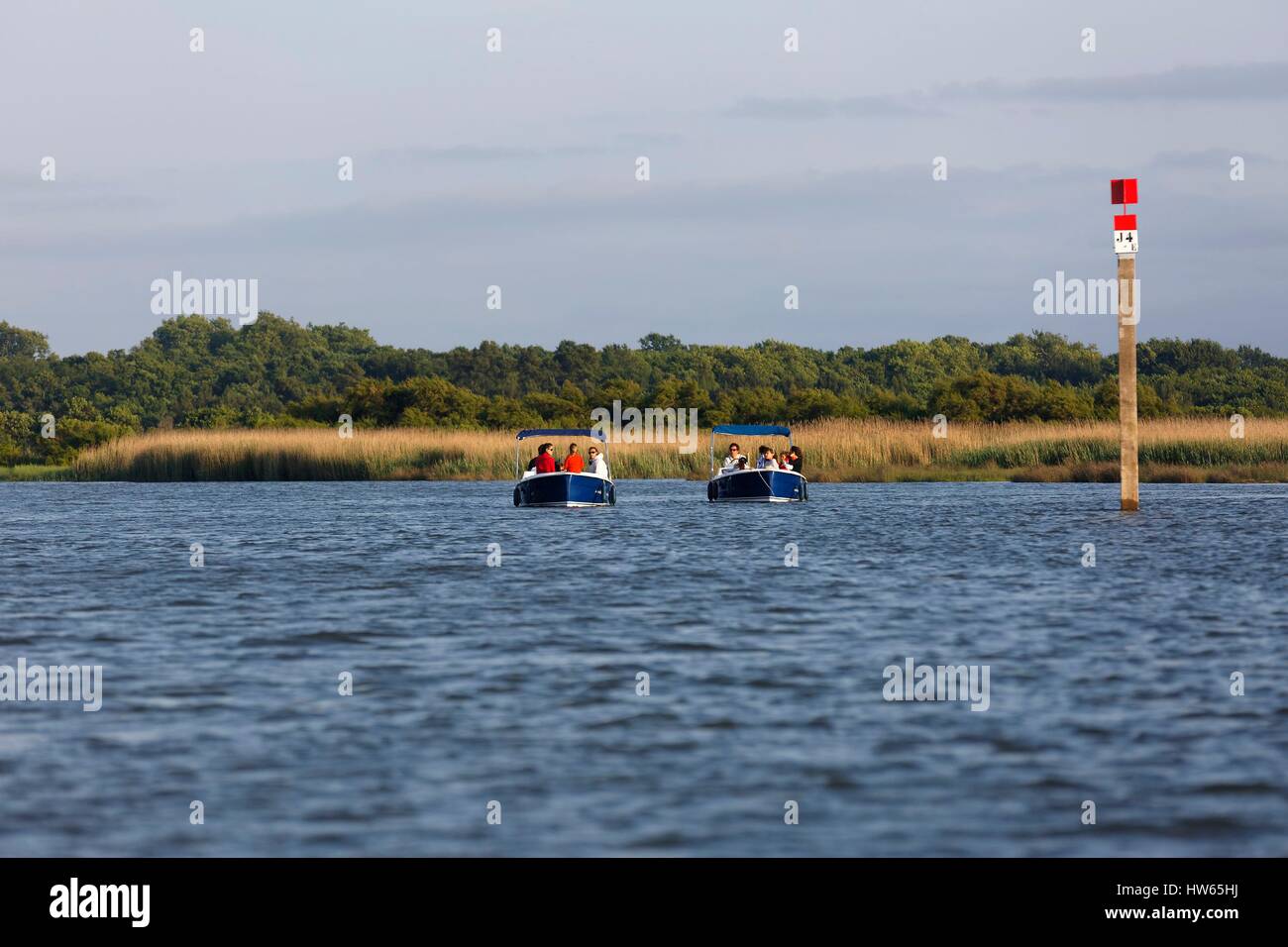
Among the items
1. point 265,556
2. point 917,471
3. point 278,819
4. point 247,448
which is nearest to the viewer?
point 278,819

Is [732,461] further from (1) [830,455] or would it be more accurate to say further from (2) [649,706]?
(2) [649,706]

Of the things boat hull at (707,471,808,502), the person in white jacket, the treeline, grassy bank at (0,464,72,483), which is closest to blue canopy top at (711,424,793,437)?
boat hull at (707,471,808,502)

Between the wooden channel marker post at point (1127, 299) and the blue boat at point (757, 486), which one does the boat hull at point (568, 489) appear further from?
the wooden channel marker post at point (1127, 299)

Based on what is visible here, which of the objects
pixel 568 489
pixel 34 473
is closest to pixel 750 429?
pixel 568 489

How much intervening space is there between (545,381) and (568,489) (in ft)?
248

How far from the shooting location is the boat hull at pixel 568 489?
4244 cm

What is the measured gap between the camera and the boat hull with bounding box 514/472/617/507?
42.4 meters

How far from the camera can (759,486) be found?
146 feet

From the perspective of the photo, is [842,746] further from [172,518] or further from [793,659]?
[172,518]

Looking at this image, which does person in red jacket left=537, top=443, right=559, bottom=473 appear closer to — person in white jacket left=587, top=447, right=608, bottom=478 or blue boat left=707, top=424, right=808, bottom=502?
person in white jacket left=587, top=447, right=608, bottom=478

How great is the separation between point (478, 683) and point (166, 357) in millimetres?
114341

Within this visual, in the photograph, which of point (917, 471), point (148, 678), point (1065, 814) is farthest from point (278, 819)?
point (917, 471)

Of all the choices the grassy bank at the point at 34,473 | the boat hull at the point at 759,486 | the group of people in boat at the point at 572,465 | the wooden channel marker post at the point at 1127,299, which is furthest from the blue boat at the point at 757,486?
the grassy bank at the point at 34,473
